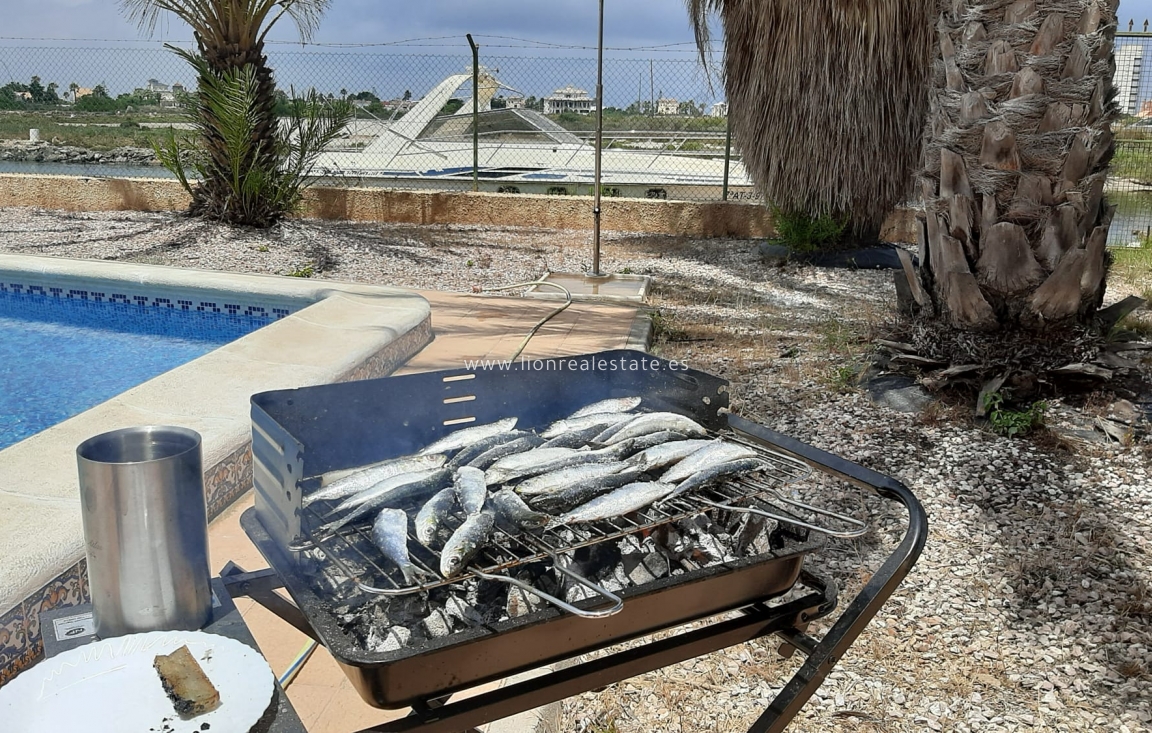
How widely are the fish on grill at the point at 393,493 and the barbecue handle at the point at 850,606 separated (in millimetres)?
743

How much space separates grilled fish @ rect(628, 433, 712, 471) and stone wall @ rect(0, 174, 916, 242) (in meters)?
8.89

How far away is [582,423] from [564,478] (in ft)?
1.08

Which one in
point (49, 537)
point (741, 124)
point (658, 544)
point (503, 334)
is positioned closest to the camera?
point (658, 544)

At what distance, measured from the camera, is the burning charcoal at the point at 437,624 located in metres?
1.38

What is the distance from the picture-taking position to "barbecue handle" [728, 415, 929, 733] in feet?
5.29

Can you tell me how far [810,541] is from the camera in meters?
1.66

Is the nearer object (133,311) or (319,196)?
(133,311)

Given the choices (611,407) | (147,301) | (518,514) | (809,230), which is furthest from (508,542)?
(809,230)

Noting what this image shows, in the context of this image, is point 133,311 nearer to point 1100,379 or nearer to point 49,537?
point 49,537

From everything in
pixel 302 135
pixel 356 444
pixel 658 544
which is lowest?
pixel 658 544

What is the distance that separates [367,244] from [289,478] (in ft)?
27.2

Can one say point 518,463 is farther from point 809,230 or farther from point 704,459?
point 809,230

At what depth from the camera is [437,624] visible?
1389mm

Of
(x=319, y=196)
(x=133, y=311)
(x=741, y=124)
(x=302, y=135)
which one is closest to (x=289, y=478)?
(x=133, y=311)
